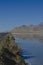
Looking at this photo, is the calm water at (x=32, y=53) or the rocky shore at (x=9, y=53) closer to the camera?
the rocky shore at (x=9, y=53)

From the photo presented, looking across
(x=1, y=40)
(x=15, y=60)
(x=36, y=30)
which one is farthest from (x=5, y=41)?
(x=36, y=30)

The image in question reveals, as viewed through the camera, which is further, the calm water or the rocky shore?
the calm water

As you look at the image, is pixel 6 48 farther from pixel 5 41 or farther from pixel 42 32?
pixel 42 32

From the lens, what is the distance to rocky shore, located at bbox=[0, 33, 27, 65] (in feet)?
26.2

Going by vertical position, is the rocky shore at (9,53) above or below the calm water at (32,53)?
above

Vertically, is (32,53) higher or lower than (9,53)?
lower

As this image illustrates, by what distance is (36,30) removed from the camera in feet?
220

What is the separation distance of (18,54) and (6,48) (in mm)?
423

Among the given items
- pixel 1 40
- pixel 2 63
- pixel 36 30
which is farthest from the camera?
pixel 36 30

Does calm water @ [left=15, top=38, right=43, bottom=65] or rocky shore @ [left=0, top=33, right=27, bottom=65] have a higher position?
rocky shore @ [left=0, top=33, right=27, bottom=65]

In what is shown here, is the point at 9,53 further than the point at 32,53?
No

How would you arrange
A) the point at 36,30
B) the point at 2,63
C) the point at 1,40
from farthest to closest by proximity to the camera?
the point at 36,30 < the point at 1,40 < the point at 2,63

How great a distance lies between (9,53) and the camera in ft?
27.0

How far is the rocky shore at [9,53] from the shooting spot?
7.99 m
